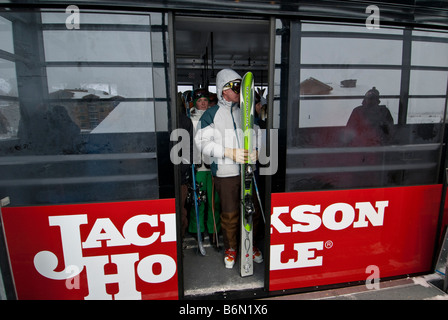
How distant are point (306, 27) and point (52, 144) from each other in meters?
1.91

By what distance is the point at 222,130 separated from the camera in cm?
219

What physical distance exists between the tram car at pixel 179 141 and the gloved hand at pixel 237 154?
149 millimetres

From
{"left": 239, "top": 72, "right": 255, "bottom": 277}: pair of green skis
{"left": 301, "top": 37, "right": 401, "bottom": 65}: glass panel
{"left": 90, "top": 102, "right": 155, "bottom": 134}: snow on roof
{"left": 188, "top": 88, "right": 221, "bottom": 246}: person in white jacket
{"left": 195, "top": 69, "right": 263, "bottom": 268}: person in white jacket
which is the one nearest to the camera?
{"left": 90, "top": 102, "right": 155, "bottom": 134}: snow on roof

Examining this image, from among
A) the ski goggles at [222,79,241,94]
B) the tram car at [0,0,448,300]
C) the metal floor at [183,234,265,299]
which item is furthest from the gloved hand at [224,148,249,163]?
the metal floor at [183,234,265,299]

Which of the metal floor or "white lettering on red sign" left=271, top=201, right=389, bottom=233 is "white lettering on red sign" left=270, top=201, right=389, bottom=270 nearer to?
"white lettering on red sign" left=271, top=201, right=389, bottom=233

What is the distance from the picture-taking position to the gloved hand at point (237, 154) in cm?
201

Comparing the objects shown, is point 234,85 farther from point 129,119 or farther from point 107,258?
point 107,258

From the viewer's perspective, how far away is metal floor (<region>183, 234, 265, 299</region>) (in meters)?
Answer: 2.09

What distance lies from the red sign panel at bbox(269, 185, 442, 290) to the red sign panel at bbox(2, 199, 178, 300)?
0.88 metres

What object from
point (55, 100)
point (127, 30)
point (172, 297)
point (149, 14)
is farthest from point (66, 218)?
point (149, 14)

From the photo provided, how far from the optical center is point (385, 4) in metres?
1.82

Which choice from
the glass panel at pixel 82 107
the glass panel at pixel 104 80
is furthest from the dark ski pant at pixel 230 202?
the glass panel at pixel 104 80
